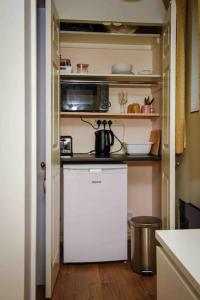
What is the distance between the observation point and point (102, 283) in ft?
7.75

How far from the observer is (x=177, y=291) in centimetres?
94

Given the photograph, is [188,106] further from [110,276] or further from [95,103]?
[110,276]

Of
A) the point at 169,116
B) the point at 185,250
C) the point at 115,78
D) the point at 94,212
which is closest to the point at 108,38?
the point at 115,78

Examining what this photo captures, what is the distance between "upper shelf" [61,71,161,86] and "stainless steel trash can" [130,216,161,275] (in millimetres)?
1410

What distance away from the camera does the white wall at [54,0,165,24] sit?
252 cm

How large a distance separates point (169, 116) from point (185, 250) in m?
1.35

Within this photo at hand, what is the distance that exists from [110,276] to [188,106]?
1.58m

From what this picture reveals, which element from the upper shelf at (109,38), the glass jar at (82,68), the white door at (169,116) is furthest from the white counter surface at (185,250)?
the upper shelf at (109,38)

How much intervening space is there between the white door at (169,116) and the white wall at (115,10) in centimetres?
26

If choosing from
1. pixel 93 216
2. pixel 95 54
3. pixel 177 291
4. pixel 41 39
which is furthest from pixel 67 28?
pixel 177 291

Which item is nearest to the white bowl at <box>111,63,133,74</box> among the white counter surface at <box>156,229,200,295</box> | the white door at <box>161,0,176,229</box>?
the white door at <box>161,0,176,229</box>

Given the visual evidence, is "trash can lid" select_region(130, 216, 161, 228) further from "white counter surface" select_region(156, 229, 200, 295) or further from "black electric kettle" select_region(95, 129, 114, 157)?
"white counter surface" select_region(156, 229, 200, 295)

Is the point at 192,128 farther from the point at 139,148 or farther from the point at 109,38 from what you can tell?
the point at 109,38

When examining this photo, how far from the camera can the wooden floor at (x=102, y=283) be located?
217 cm
